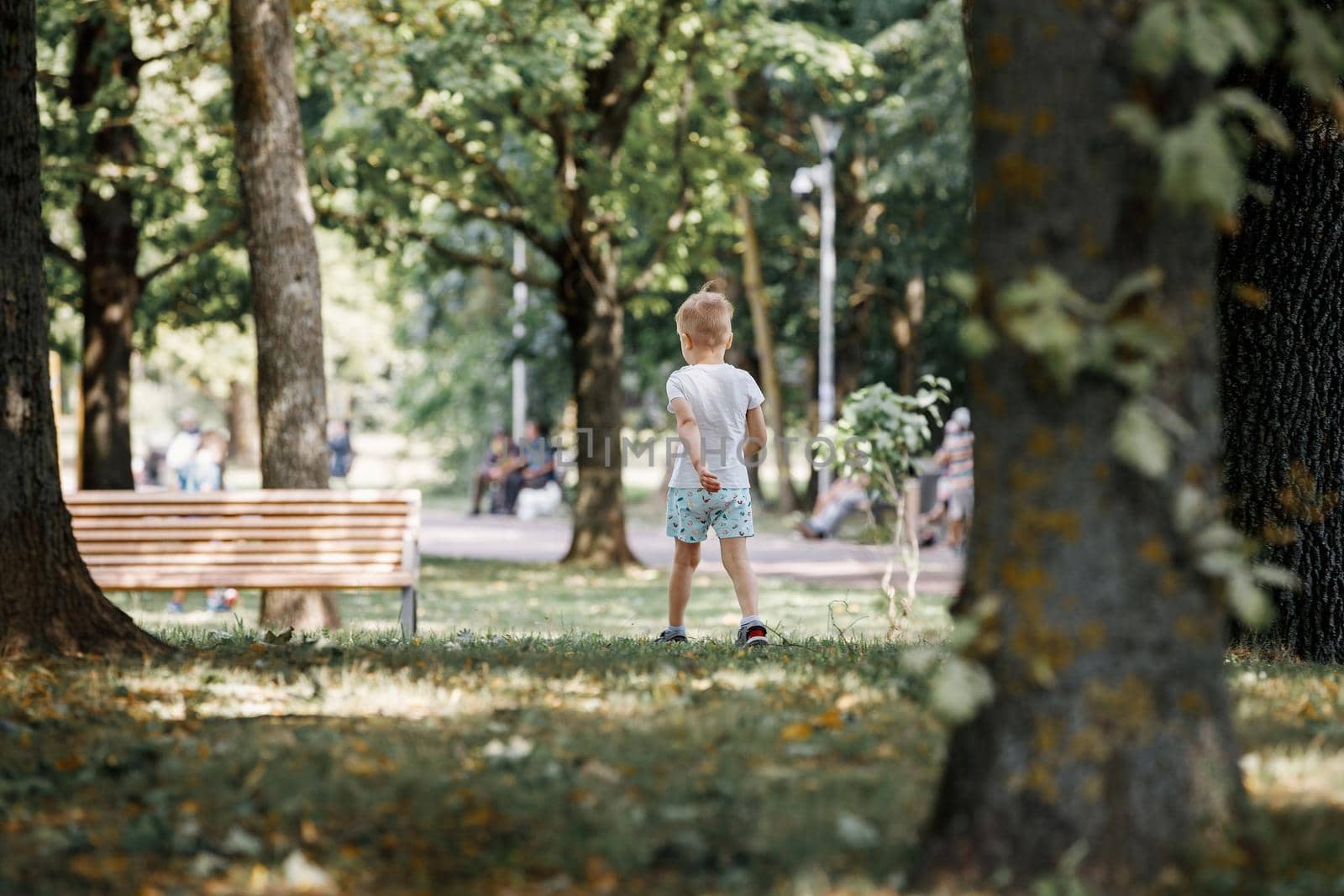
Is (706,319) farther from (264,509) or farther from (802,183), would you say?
(802,183)

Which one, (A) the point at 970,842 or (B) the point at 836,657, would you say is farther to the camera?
(B) the point at 836,657

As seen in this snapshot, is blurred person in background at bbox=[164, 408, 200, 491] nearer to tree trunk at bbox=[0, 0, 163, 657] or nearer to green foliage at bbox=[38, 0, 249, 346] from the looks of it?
green foliage at bbox=[38, 0, 249, 346]

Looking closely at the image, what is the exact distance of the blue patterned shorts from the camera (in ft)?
25.6

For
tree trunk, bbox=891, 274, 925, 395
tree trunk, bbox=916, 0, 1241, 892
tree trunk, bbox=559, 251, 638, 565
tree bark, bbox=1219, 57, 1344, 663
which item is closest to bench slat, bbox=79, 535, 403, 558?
tree bark, bbox=1219, 57, 1344, 663

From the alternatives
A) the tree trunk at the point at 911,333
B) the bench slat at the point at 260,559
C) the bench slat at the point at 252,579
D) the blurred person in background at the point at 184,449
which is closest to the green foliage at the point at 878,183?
the tree trunk at the point at 911,333

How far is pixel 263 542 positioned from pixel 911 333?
2073 centimetres

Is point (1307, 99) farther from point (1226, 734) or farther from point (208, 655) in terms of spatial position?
point (208, 655)

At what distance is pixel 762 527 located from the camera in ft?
93.4

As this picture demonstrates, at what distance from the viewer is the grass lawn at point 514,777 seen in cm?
375

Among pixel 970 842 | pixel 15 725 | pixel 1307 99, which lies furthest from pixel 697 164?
pixel 970 842

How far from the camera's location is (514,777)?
4363 millimetres

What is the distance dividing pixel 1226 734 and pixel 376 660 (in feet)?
12.0

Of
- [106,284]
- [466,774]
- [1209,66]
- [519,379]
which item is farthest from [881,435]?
[519,379]

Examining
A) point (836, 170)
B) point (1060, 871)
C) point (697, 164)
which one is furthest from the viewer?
point (836, 170)
